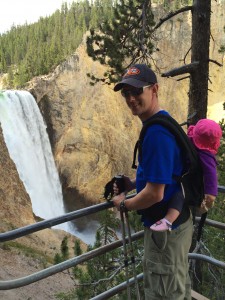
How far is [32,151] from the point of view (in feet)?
98.9

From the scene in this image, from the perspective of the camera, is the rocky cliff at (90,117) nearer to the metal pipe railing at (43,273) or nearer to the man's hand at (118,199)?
the metal pipe railing at (43,273)

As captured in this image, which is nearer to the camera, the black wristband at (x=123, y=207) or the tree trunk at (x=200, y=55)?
the black wristband at (x=123, y=207)

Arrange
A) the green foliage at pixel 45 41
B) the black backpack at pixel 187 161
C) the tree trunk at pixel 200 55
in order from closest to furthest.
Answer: the black backpack at pixel 187 161, the tree trunk at pixel 200 55, the green foliage at pixel 45 41

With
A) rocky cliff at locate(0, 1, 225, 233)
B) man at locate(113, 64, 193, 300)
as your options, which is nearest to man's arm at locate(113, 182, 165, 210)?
man at locate(113, 64, 193, 300)

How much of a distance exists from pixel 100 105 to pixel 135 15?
30078 mm

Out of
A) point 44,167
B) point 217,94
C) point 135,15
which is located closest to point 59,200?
point 44,167

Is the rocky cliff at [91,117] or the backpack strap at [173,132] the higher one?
the backpack strap at [173,132]

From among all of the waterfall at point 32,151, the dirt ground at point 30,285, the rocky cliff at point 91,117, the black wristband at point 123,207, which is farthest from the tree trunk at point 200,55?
the rocky cliff at point 91,117

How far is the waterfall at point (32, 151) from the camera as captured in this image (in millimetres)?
28609

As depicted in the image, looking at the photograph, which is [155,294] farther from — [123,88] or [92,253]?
[123,88]

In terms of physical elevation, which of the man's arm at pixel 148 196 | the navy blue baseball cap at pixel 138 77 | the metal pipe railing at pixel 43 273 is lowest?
the metal pipe railing at pixel 43 273

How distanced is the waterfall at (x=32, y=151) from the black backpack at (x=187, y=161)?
2613cm

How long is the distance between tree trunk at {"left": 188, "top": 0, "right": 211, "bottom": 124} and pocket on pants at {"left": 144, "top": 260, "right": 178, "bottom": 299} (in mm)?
3698

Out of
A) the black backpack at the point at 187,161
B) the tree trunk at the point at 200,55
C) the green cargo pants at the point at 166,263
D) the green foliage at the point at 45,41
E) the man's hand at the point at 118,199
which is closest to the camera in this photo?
the black backpack at the point at 187,161
